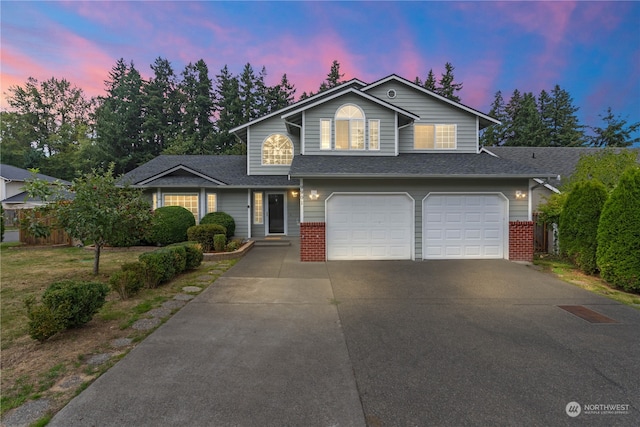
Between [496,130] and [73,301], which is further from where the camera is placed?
[496,130]

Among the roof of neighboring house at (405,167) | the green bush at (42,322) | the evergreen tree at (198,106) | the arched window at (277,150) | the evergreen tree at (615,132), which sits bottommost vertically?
the green bush at (42,322)

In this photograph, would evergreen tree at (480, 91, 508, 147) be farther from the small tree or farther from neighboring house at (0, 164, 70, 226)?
neighboring house at (0, 164, 70, 226)

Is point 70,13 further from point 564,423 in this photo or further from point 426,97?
point 564,423

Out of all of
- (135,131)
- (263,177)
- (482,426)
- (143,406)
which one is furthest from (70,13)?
(135,131)

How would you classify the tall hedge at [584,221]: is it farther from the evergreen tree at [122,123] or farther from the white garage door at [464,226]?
the evergreen tree at [122,123]

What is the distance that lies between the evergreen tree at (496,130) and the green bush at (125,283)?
1514 inches

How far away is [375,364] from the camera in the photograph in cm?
331

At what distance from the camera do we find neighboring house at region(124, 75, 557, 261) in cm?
965

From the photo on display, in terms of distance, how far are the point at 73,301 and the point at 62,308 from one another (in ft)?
0.50

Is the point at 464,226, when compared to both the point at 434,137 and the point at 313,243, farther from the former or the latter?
the point at 313,243

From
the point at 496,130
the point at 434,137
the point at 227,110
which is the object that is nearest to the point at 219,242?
the point at 434,137

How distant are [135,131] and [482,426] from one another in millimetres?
42668

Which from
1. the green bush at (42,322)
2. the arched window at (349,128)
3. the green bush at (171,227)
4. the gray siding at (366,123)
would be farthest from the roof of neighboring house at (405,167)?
the green bush at (42,322)

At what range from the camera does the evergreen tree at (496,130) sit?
35156 millimetres
